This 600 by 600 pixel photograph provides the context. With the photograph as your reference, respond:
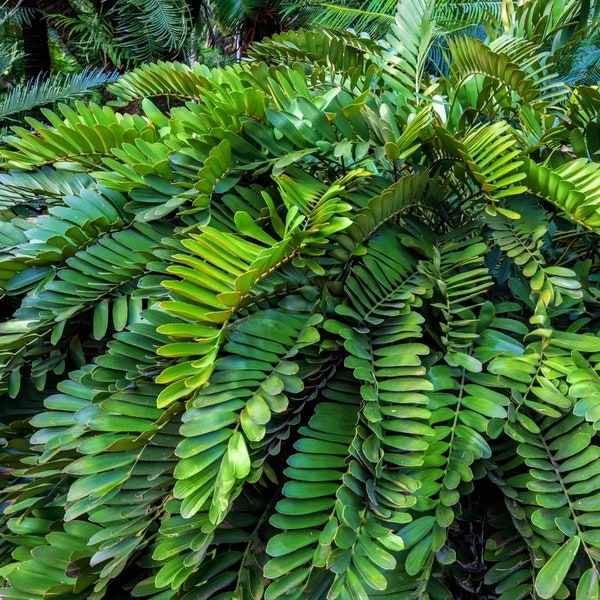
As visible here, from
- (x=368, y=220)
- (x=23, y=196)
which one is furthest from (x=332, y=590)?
(x=23, y=196)

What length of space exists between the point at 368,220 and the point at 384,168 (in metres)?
0.25

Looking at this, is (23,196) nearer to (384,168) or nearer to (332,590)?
(384,168)

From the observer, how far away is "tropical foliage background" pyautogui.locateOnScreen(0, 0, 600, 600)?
1.62 feet

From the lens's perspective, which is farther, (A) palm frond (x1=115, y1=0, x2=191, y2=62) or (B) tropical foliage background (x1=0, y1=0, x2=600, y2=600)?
(A) palm frond (x1=115, y1=0, x2=191, y2=62)

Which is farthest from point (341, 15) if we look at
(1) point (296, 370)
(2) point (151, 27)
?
(1) point (296, 370)

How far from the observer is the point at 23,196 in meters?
0.93

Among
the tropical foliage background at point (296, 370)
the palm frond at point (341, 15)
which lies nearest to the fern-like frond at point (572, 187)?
the tropical foliage background at point (296, 370)

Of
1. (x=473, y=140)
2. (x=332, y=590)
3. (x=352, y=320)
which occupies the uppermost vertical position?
(x=473, y=140)

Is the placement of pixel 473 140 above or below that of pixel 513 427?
above

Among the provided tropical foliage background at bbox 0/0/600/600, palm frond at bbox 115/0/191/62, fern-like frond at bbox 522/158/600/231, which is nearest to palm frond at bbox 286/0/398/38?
palm frond at bbox 115/0/191/62

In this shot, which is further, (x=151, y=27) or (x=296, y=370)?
(x=151, y=27)

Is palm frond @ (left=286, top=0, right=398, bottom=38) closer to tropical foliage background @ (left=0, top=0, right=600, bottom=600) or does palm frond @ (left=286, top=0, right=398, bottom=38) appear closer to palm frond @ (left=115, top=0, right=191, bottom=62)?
palm frond @ (left=115, top=0, right=191, bottom=62)

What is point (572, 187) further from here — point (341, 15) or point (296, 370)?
point (341, 15)

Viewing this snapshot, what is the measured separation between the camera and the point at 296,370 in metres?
0.53
